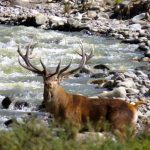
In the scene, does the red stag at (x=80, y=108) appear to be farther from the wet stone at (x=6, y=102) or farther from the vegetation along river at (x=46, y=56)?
the wet stone at (x=6, y=102)

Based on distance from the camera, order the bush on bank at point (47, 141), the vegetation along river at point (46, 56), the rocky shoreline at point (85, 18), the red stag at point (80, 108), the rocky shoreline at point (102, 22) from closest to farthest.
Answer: the bush on bank at point (47, 141)
the red stag at point (80, 108)
the vegetation along river at point (46, 56)
the rocky shoreline at point (102, 22)
the rocky shoreline at point (85, 18)

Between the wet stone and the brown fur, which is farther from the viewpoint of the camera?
the wet stone

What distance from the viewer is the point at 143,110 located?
1213 centimetres

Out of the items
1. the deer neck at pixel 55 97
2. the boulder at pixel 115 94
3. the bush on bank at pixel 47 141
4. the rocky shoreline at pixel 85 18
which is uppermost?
the bush on bank at pixel 47 141

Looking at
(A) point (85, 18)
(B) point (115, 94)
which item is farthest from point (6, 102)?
(A) point (85, 18)

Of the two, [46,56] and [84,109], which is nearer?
[84,109]

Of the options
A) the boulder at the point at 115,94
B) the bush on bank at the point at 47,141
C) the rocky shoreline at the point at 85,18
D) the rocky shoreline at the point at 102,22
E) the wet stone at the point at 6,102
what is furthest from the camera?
the rocky shoreline at the point at 85,18

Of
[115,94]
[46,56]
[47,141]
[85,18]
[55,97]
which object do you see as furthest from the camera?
[85,18]

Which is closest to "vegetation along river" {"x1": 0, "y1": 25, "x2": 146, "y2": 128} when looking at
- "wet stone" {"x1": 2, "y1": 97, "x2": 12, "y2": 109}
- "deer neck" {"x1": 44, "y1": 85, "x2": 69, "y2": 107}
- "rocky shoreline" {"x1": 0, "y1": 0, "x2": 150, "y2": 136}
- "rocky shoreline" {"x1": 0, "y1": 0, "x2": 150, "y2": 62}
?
"wet stone" {"x1": 2, "y1": 97, "x2": 12, "y2": 109}

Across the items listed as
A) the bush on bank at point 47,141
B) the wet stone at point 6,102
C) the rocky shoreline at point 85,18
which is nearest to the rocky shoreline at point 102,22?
the rocky shoreline at point 85,18

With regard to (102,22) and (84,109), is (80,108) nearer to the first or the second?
(84,109)

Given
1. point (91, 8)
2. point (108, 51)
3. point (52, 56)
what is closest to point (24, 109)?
point (52, 56)

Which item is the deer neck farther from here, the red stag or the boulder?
the boulder

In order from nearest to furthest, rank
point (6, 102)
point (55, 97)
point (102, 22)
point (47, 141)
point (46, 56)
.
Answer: point (47, 141) < point (55, 97) < point (6, 102) < point (46, 56) < point (102, 22)
